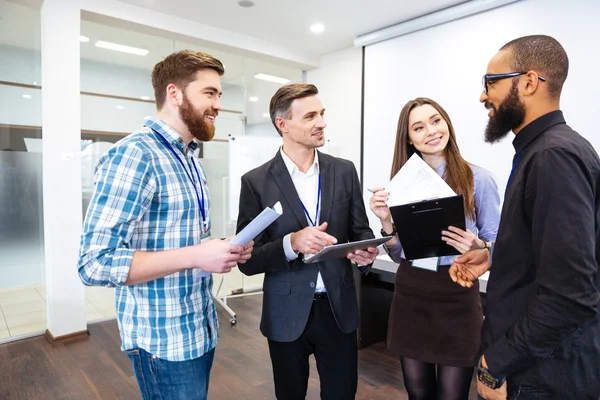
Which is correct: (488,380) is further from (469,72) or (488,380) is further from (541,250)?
(469,72)

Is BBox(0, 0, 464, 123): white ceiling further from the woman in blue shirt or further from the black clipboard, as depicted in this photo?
the black clipboard

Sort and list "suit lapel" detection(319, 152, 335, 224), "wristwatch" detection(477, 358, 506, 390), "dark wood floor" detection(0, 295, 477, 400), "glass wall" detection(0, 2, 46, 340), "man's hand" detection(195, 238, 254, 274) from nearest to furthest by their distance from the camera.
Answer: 1. "wristwatch" detection(477, 358, 506, 390)
2. "man's hand" detection(195, 238, 254, 274)
3. "suit lapel" detection(319, 152, 335, 224)
4. "dark wood floor" detection(0, 295, 477, 400)
5. "glass wall" detection(0, 2, 46, 340)

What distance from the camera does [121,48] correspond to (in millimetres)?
4371

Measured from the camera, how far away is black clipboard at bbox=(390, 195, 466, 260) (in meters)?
1.33

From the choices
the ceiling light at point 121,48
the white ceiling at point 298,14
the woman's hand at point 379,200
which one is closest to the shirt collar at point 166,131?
the woman's hand at point 379,200

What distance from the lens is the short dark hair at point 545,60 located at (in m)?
1.03

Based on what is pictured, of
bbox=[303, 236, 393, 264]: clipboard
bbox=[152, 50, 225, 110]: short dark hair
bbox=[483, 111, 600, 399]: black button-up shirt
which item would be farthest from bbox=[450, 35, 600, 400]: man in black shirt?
bbox=[152, 50, 225, 110]: short dark hair

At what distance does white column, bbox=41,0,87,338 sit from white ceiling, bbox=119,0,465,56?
0.73 meters

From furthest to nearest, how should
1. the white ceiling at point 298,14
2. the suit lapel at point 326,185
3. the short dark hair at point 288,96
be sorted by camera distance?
the white ceiling at point 298,14 → the short dark hair at point 288,96 → the suit lapel at point 326,185

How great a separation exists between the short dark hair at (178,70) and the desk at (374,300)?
242 centimetres

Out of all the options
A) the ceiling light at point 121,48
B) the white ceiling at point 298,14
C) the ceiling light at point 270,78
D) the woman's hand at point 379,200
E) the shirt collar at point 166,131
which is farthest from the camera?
the ceiling light at point 270,78

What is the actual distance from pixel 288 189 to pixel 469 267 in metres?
0.77

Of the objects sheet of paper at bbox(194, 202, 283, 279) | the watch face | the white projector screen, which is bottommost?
the watch face

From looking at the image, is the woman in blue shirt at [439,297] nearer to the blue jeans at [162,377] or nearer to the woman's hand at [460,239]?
the woman's hand at [460,239]
